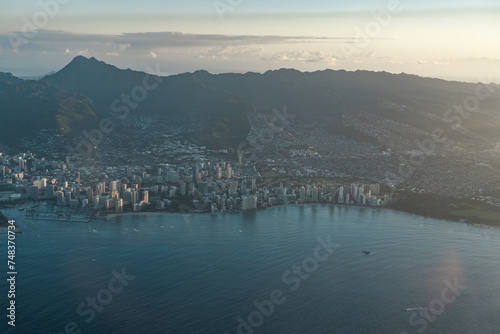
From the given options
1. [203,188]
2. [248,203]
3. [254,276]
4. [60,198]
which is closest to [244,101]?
[203,188]

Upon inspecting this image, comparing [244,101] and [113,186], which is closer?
[113,186]

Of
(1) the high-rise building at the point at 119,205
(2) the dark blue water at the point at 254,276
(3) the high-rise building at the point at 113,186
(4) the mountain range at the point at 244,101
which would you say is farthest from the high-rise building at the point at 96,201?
(4) the mountain range at the point at 244,101

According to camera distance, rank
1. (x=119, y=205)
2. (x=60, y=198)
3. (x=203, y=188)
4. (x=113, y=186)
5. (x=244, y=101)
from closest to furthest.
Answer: (x=119, y=205) → (x=60, y=198) → (x=113, y=186) → (x=203, y=188) → (x=244, y=101)

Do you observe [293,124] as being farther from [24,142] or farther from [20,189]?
[20,189]

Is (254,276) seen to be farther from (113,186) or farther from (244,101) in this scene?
(244,101)

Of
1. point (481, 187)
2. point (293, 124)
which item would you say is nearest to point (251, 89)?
point (293, 124)
